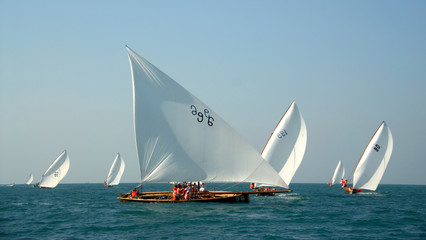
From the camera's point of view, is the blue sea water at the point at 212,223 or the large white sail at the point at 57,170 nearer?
the blue sea water at the point at 212,223

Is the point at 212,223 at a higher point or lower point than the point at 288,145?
lower

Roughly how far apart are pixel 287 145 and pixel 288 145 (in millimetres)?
152

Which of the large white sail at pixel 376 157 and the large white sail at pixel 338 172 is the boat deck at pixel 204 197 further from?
the large white sail at pixel 338 172

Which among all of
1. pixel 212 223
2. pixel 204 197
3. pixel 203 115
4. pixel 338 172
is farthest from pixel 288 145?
pixel 338 172

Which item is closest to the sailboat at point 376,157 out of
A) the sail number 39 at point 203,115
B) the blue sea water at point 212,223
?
the blue sea water at point 212,223

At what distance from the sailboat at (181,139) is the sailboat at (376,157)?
3057 centimetres

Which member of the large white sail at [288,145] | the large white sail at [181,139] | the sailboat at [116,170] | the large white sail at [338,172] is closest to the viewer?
the large white sail at [181,139]

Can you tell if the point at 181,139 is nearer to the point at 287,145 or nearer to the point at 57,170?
the point at 287,145

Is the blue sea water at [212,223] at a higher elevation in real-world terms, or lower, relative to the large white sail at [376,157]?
lower

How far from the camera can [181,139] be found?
37.7 metres

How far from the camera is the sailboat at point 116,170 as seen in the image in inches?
4692

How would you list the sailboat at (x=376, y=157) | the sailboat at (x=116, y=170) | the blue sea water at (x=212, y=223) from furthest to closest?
the sailboat at (x=116, y=170) < the sailboat at (x=376, y=157) < the blue sea water at (x=212, y=223)

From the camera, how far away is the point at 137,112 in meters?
36.7

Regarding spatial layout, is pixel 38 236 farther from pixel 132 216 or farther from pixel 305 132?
pixel 305 132
